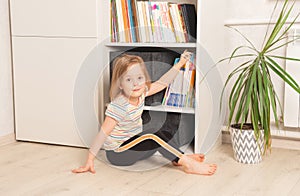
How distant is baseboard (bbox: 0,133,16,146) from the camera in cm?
254

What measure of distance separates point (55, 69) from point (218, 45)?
87cm

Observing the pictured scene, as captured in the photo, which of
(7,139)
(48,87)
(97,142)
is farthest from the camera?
(7,139)

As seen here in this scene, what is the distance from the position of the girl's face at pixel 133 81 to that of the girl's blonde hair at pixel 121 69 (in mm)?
21

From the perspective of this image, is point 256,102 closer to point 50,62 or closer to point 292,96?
point 292,96

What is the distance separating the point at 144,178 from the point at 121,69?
502 millimetres

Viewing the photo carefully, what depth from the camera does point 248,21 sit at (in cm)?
243

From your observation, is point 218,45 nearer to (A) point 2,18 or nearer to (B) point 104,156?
(B) point 104,156

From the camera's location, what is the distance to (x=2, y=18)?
8.21 feet

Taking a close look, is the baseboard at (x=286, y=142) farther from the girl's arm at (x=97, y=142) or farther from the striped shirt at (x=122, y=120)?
the girl's arm at (x=97, y=142)

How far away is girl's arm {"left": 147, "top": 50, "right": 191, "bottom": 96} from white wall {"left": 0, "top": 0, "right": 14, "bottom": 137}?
86 cm

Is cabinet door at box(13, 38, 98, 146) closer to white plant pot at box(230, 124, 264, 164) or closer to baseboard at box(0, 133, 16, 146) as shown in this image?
baseboard at box(0, 133, 16, 146)

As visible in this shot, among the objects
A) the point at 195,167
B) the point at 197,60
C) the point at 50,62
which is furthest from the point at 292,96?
the point at 50,62

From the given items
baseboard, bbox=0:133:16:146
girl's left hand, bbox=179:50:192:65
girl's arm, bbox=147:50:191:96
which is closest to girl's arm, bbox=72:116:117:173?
girl's arm, bbox=147:50:191:96

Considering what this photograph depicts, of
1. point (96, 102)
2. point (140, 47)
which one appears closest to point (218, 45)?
point (140, 47)
